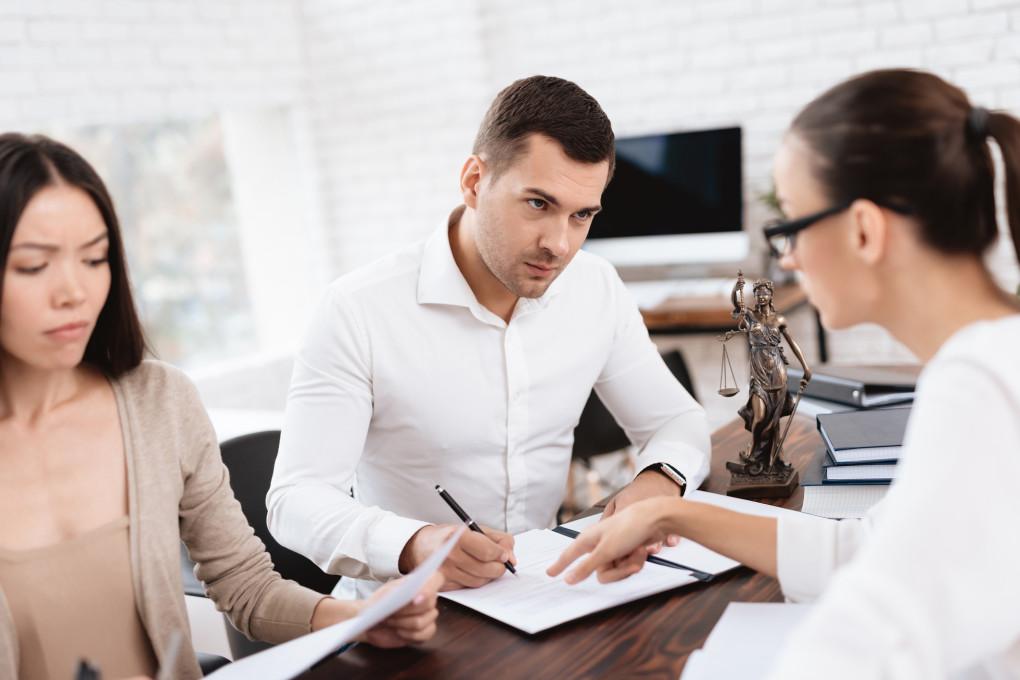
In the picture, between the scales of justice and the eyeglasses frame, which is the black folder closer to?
the scales of justice

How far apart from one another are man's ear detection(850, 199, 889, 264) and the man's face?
694 millimetres

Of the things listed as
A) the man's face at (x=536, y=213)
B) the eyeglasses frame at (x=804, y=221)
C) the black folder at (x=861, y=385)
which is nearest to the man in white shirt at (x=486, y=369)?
the man's face at (x=536, y=213)

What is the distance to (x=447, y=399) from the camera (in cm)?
167

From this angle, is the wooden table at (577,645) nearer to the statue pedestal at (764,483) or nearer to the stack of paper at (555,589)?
the stack of paper at (555,589)

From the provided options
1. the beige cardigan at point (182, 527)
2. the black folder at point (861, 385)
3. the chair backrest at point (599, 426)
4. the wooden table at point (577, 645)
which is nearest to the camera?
the wooden table at point (577, 645)

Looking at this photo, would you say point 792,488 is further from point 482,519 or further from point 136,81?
point 136,81

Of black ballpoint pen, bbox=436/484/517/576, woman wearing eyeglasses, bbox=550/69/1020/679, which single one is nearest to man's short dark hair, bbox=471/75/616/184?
woman wearing eyeglasses, bbox=550/69/1020/679

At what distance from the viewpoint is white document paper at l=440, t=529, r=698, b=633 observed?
1.11 metres

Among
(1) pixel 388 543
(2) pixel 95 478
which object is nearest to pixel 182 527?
(2) pixel 95 478

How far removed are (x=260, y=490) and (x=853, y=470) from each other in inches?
44.4

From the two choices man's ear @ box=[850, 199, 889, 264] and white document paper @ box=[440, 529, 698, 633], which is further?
white document paper @ box=[440, 529, 698, 633]

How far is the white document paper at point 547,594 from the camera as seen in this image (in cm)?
111

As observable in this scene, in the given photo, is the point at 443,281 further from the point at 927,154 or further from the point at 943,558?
the point at 943,558

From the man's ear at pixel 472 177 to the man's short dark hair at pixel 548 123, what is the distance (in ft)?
0.09
